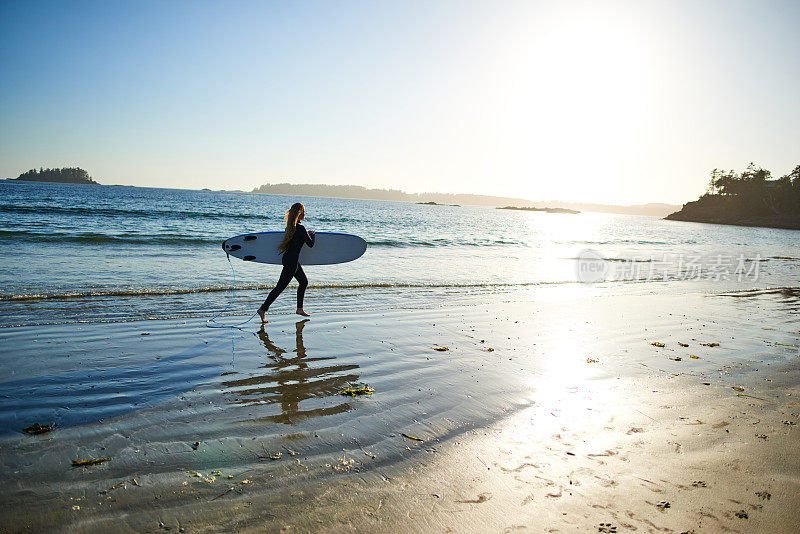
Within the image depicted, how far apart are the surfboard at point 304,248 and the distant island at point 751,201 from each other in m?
116

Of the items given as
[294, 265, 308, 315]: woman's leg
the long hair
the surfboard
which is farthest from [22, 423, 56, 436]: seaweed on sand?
the surfboard

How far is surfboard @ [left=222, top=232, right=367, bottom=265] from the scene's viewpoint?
33.2ft

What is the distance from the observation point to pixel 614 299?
12422 millimetres

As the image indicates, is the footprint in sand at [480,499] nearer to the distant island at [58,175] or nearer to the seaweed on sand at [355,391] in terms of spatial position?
the seaweed on sand at [355,391]

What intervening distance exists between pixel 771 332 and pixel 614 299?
12.7ft

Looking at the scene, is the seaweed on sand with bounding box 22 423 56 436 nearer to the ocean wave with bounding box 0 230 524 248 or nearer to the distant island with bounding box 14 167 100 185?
the ocean wave with bounding box 0 230 524 248

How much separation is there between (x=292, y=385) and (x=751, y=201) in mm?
147092

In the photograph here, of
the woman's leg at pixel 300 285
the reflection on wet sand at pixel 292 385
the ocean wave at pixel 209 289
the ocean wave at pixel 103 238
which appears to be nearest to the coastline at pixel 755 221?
the ocean wave at pixel 209 289

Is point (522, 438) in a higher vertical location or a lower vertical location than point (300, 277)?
lower

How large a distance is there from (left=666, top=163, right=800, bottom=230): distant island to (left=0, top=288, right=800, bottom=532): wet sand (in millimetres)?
117095

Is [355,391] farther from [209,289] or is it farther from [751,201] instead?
[751,201]

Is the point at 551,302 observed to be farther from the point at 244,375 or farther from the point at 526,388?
the point at 244,375

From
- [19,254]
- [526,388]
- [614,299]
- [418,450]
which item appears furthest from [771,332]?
[19,254]

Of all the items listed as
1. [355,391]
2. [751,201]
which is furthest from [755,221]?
[355,391]
